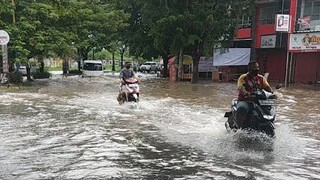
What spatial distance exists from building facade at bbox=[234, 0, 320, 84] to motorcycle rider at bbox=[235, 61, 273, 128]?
53.8 feet

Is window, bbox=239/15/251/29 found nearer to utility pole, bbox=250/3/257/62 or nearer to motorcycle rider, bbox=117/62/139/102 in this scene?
utility pole, bbox=250/3/257/62

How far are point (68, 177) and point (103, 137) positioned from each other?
9.96ft

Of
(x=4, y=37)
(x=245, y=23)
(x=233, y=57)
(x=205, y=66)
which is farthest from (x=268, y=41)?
(x=4, y=37)

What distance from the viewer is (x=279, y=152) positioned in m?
7.25

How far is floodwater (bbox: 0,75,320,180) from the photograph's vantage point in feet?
19.4

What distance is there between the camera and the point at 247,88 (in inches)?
307

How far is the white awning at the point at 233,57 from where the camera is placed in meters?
31.2

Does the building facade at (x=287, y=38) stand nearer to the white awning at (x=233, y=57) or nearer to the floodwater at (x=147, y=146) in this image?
the white awning at (x=233, y=57)

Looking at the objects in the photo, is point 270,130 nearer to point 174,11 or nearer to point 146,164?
point 146,164

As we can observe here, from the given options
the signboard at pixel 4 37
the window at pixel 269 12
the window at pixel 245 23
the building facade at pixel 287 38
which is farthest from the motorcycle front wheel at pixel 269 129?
the window at pixel 245 23

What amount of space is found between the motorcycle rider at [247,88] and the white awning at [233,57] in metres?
23.4

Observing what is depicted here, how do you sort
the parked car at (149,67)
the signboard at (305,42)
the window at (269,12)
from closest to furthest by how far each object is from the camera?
the signboard at (305,42), the window at (269,12), the parked car at (149,67)

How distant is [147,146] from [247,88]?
2315mm

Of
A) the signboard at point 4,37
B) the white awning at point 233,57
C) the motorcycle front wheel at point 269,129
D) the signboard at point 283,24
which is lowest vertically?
the motorcycle front wheel at point 269,129
